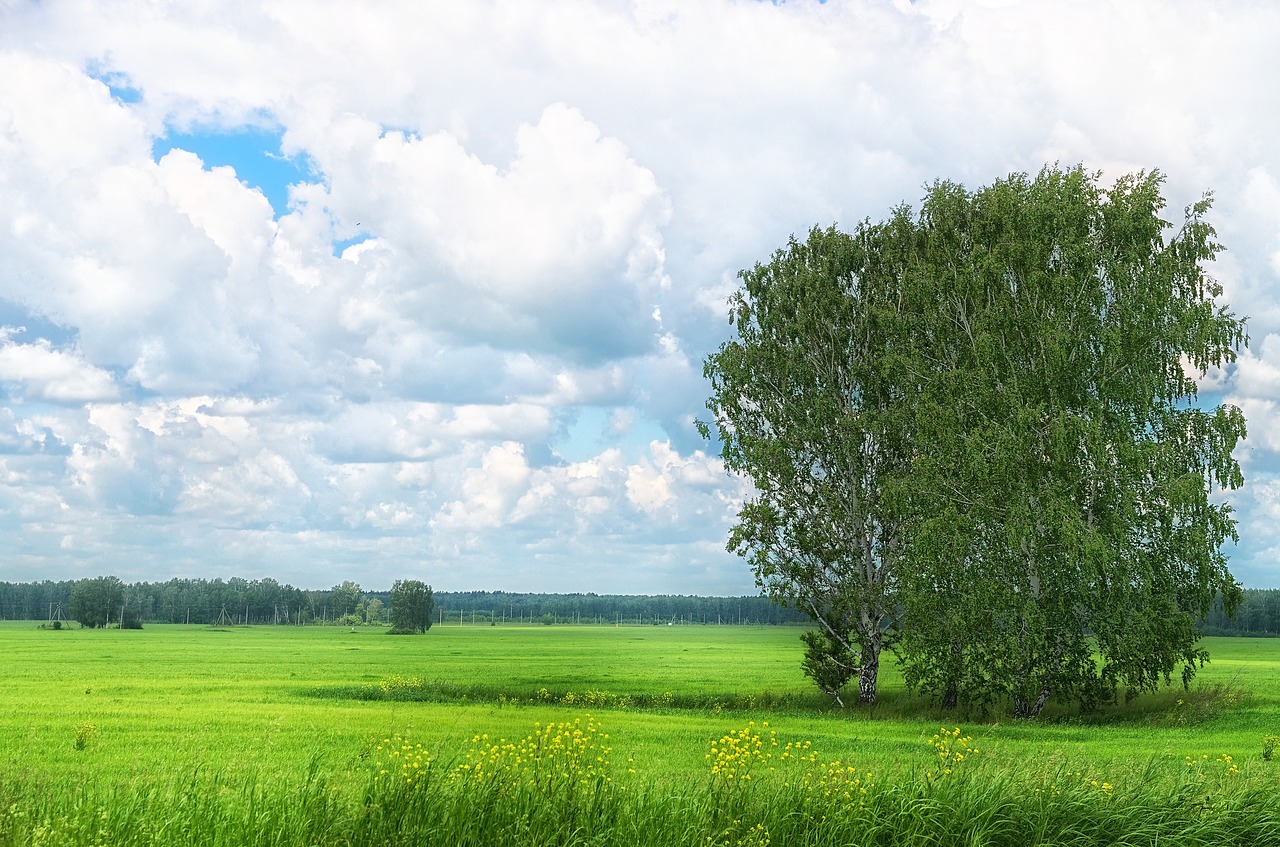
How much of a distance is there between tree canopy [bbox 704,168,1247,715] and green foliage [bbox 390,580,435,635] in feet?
273

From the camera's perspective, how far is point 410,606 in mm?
116688

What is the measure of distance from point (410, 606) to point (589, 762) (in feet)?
351

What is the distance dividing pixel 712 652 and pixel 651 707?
5516cm

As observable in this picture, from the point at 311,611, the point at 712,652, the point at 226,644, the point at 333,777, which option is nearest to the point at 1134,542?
the point at 333,777

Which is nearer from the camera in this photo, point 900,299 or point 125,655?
point 900,299

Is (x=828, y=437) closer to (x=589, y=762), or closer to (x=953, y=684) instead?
(x=953, y=684)

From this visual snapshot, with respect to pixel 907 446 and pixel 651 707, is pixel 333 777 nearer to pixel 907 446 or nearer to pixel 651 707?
pixel 651 707

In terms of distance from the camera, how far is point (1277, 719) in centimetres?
3281

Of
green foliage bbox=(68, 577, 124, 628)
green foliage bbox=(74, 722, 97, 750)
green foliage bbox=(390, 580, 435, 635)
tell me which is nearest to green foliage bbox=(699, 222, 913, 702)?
green foliage bbox=(74, 722, 97, 750)

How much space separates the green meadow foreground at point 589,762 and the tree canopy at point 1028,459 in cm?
284

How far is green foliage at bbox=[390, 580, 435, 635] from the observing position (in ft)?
377

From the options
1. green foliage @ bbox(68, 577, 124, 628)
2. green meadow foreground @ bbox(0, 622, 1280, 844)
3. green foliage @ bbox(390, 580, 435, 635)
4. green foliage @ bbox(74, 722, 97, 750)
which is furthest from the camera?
green foliage @ bbox(68, 577, 124, 628)

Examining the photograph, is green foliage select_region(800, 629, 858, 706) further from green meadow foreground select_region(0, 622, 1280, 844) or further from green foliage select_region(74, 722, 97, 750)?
green foliage select_region(74, 722, 97, 750)

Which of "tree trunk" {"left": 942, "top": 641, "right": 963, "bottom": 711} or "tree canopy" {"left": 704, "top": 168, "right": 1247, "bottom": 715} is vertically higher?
"tree canopy" {"left": 704, "top": 168, "right": 1247, "bottom": 715}
